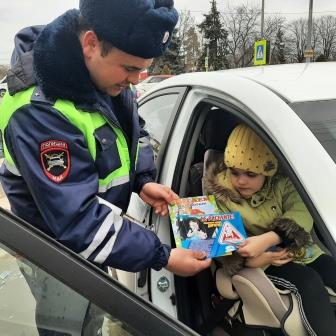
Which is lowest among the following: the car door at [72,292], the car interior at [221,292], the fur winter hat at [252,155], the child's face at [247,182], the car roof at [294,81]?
the car interior at [221,292]

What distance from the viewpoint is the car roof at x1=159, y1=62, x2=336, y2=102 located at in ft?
5.14

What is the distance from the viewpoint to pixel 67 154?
137 centimetres

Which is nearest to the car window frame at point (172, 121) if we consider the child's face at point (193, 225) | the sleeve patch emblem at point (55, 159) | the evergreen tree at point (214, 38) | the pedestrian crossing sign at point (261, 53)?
the child's face at point (193, 225)

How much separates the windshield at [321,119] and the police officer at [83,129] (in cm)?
48

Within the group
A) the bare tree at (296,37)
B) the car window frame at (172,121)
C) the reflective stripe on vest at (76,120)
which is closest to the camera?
the reflective stripe on vest at (76,120)

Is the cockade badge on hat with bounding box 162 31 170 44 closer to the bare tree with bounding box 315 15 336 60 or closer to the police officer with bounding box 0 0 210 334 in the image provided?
the police officer with bounding box 0 0 210 334

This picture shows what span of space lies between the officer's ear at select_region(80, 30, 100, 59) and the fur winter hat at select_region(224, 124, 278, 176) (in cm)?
67

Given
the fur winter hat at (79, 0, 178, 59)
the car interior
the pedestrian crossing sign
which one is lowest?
the pedestrian crossing sign

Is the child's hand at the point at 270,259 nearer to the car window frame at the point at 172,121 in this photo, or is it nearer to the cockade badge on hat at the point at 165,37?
the car window frame at the point at 172,121

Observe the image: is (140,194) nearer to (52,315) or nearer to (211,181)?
(211,181)

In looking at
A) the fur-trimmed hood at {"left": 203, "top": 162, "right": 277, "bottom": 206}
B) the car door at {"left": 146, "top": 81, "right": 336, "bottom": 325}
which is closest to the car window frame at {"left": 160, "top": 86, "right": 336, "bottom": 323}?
the car door at {"left": 146, "top": 81, "right": 336, "bottom": 325}

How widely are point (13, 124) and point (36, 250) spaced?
1.75ft

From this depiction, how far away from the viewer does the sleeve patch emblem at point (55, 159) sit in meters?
1.35

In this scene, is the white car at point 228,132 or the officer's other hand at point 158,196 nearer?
the white car at point 228,132
